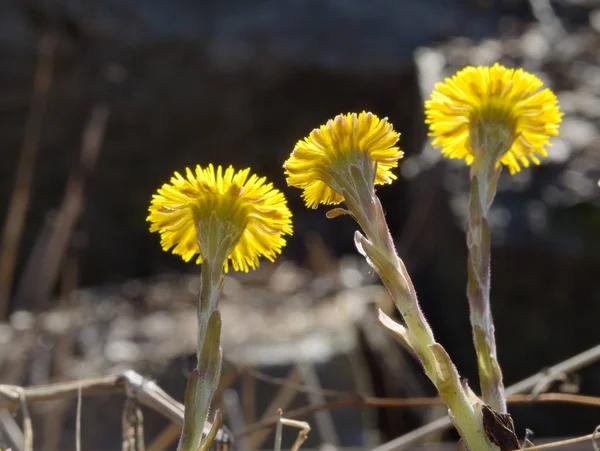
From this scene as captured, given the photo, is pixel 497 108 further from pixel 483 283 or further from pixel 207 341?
pixel 207 341

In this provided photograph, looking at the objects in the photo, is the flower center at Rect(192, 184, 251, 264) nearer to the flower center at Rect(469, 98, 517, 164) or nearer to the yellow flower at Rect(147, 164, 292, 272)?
the yellow flower at Rect(147, 164, 292, 272)

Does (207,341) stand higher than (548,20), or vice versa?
(548,20)

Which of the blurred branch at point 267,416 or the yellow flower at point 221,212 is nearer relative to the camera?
the yellow flower at point 221,212

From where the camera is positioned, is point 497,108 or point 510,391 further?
point 510,391

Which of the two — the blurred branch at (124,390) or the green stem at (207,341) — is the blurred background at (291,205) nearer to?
the blurred branch at (124,390)

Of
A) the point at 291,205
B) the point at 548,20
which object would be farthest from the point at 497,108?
the point at 291,205

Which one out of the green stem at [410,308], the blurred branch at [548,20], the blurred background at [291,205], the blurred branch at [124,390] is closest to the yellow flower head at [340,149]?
the green stem at [410,308]
